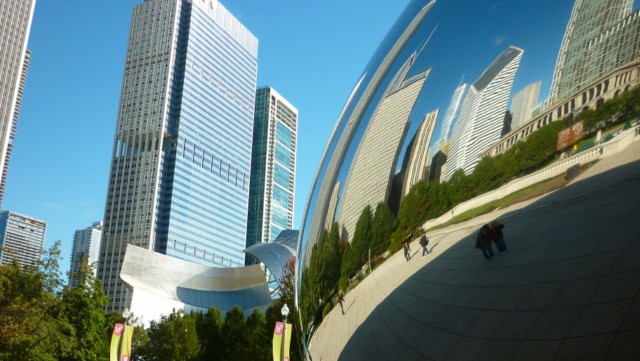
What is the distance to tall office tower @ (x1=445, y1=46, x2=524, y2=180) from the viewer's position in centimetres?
186

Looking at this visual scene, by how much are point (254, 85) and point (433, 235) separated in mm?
182212

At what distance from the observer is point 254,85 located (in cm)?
18025

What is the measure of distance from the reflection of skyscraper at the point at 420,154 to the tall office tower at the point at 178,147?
140 m

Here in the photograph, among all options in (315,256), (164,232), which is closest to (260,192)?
(164,232)

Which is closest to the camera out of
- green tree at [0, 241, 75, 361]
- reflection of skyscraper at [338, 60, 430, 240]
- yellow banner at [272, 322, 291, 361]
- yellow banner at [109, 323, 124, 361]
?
reflection of skyscraper at [338, 60, 430, 240]

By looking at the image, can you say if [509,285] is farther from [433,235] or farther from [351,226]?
[351,226]

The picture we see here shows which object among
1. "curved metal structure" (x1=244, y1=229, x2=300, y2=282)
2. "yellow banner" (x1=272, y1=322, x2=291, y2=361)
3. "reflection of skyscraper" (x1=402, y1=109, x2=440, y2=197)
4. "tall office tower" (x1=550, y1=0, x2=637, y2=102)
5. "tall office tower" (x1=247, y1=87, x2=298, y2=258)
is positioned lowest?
"yellow banner" (x1=272, y1=322, x2=291, y2=361)

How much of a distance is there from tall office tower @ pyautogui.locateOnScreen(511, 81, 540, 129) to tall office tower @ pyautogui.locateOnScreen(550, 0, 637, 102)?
2.1 inches

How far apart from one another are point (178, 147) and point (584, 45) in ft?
480

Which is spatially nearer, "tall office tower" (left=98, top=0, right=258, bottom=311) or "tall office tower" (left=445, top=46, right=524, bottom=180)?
"tall office tower" (left=445, top=46, right=524, bottom=180)

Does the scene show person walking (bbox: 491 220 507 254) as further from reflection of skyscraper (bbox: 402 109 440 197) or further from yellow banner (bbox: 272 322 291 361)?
yellow banner (bbox: 272 322 291 361)

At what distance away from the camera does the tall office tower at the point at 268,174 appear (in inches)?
7224

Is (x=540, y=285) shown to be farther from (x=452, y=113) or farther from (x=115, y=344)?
(x=115, y=344)

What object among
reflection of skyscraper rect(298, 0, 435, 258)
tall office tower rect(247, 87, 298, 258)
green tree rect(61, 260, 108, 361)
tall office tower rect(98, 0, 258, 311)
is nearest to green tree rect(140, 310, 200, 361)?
green tree rect(61, 260, 108, 361)
